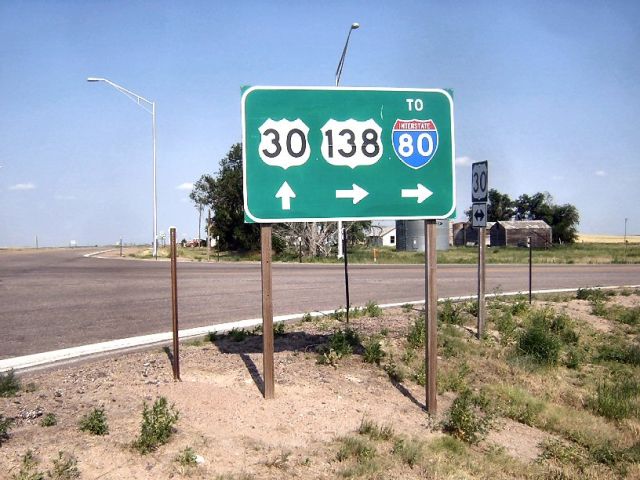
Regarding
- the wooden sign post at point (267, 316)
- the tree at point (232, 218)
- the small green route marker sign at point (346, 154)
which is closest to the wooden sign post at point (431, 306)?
the small green route marker sign at point (346, 154)

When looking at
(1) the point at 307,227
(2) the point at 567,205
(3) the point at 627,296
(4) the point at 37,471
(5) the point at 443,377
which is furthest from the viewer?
(2) the point at 567,205

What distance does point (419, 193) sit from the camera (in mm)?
6332

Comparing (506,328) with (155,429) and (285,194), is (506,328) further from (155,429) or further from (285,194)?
(155,429)

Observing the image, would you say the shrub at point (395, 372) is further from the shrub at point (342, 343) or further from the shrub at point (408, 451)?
the shrub at point (408, 451)

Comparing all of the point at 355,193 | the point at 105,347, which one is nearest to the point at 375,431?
the point at 355,193

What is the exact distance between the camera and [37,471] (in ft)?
13.2

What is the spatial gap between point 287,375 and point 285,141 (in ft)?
8.25

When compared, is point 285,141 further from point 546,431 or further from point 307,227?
point 307,227

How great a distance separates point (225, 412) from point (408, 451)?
5.34 ft

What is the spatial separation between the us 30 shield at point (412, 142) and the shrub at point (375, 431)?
266cm

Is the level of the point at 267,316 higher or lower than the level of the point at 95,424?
higher

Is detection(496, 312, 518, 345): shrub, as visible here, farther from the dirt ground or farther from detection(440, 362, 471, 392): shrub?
the dirt ground

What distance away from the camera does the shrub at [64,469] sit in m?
3.97

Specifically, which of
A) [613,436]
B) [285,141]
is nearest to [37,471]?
[285,141]
